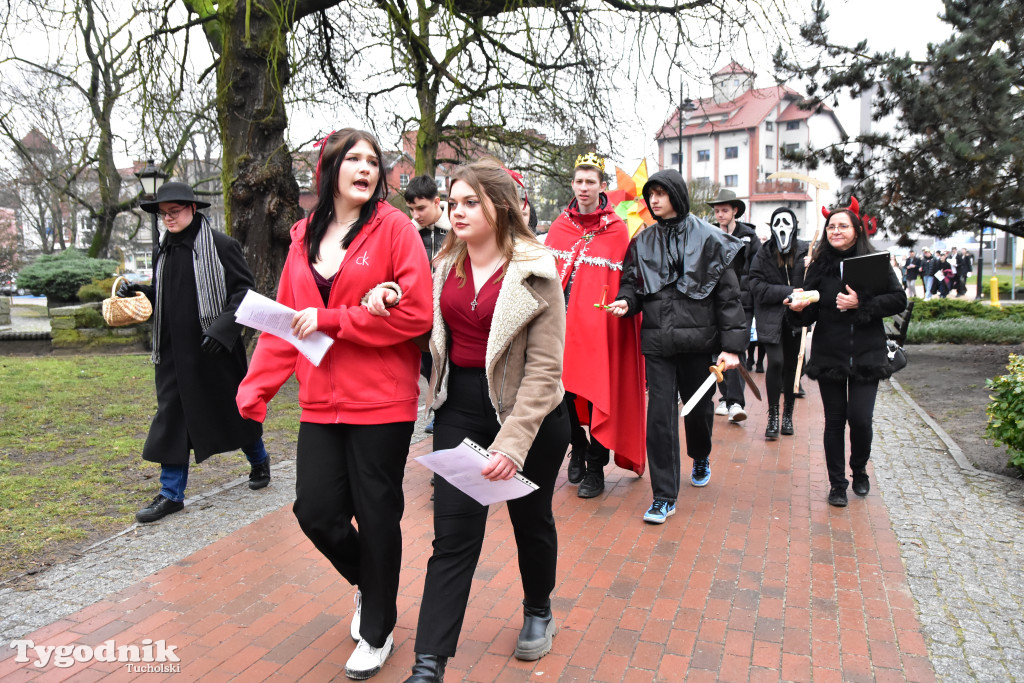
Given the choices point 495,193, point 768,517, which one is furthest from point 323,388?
point 768,517

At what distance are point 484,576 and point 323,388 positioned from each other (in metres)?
1.57

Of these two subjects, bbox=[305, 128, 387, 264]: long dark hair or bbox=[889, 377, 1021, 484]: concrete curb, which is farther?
bbox=[889, 377, 1021, 484]: concrete curb


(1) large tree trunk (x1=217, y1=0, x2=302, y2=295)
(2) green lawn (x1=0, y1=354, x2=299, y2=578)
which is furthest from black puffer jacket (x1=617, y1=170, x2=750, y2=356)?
(1) large tree trunk (x1=217, y1=0, x2=302, y2=295)

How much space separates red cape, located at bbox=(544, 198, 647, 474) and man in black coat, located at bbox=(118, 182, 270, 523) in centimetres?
210

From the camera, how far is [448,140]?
15.4 metres

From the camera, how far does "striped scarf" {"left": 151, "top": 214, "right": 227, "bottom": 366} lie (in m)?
4.81

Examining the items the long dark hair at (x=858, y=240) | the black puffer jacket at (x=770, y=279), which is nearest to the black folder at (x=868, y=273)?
the long dark hair at (x=858, y=240)

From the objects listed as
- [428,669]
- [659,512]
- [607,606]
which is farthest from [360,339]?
[659,512]

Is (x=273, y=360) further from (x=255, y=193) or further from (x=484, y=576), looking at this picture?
(x=255, y=193)

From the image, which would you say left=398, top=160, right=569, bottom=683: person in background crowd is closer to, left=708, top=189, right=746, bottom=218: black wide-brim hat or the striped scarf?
the striped scarf

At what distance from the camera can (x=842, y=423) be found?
521 centimetres

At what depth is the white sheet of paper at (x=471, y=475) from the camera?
8.76 feet

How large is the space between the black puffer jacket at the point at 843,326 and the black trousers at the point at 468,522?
8.83 feet

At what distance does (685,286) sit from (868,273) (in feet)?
3.82
